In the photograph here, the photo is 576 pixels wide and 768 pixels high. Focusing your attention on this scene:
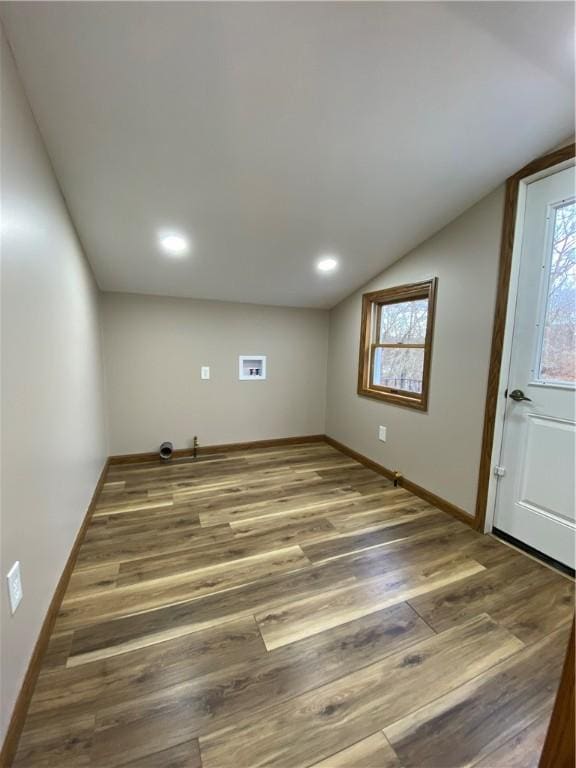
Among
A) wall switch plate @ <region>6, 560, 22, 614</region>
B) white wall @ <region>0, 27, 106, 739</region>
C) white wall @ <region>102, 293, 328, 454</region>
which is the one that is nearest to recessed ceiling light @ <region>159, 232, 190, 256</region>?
white wall @ <region>0, 27, 106, 739</region>

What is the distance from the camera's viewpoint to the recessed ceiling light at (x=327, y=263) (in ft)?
8.86

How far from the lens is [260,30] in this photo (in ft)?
3.74

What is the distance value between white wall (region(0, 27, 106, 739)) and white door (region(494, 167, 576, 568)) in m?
2.48

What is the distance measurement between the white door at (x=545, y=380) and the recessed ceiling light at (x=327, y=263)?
4.34 ft

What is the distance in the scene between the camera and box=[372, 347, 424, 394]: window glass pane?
2.80m

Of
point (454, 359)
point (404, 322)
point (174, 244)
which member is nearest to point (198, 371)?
point (174, 244)

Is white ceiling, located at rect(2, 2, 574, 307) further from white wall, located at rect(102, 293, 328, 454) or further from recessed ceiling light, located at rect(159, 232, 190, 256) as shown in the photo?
white wall, located at rect(102, 293, 328, 454)

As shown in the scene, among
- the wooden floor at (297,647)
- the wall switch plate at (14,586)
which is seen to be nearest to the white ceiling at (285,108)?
the wall switch plate at (14,586)

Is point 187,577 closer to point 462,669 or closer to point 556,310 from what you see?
point 462,669

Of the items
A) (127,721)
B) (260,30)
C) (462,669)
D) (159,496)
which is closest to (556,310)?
(462,669)

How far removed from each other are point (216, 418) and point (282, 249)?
6.41 ft

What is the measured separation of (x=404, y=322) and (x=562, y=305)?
130 cm

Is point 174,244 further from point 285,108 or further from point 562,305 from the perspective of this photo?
point 562,305

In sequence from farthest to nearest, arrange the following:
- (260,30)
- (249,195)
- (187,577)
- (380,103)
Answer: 1. (249,195)
2. (187,577)
3. (380,103)
4. (260,30)
